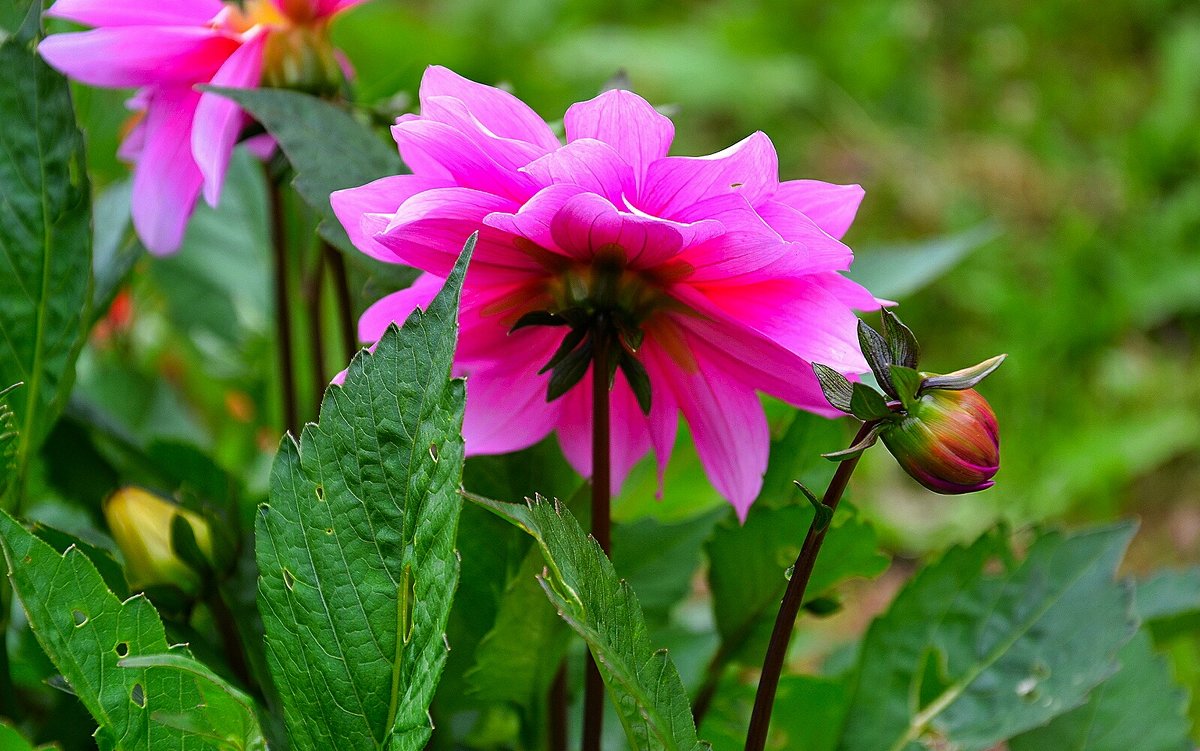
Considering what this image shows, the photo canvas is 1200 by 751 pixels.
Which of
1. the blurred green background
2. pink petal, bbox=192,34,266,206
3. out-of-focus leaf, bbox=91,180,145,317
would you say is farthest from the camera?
the blurred green background

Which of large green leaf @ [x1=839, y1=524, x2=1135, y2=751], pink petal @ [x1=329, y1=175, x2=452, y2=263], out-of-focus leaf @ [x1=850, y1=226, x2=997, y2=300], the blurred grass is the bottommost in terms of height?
the blurred grass

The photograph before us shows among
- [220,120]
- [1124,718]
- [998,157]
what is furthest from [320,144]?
[998,157]

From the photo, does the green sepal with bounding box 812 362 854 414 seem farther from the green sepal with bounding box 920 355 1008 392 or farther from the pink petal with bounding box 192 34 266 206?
the pink petal with bounding box 192 34 266 206

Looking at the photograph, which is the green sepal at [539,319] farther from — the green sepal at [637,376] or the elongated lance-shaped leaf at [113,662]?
the elongated lance-shaped leaf at [113,662]

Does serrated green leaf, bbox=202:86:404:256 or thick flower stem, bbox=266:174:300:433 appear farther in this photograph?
thick flower stem, bbox=266:174:300:433

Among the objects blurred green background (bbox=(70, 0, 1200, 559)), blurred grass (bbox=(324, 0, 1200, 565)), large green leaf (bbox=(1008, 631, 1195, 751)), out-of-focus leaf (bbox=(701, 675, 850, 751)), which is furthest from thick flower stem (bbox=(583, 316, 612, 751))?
blurred grass (bbox=(324, 0, 1200, 565))

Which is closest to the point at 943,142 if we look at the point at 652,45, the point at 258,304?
the point at 652,45
